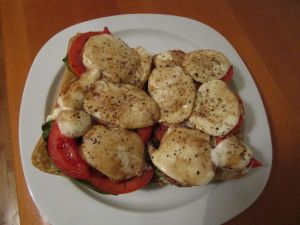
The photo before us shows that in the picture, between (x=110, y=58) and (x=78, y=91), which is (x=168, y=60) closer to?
(x=110, y=58)

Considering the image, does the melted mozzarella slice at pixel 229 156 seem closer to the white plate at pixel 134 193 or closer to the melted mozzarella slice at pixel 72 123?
the white plate at pixel 134 193

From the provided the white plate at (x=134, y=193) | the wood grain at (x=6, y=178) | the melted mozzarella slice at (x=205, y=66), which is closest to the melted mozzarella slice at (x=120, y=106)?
the melted mozzarella slice at (x=205, y=66)

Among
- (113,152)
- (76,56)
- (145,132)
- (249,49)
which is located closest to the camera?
(113,152)

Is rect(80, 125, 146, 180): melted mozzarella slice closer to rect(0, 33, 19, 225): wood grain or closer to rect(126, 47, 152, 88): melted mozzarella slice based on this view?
rect(126, 47, 152, 88): melted mozzarella slice

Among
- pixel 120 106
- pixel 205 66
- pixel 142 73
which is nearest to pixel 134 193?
pixel 120 106

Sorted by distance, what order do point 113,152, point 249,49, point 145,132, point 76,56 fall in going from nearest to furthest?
point 113,152, point 145,132, point 76,56, point 249,49

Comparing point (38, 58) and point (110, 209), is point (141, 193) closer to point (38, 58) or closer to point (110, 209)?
point (110, 209)
